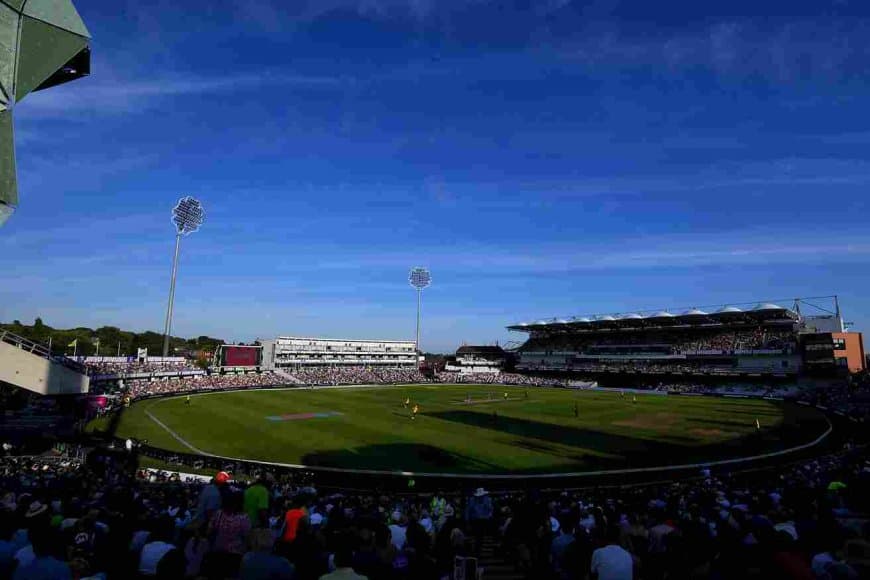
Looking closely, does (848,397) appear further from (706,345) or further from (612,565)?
(612,565)

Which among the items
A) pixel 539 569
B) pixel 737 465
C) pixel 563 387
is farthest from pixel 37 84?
pixel 563 387

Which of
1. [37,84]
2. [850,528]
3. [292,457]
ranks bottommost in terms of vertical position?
[292,457]

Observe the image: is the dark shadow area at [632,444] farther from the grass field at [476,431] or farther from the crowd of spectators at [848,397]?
the crowd of spectators at [848,397]

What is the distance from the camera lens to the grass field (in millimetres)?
26891

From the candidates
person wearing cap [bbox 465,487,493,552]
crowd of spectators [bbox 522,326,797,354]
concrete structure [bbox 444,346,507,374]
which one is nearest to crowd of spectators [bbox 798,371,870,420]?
crowd of spectators [bbox 522,326,797,354]

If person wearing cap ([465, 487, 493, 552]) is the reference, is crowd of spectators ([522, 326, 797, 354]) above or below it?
above

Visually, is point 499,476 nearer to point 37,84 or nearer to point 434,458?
point 434,458

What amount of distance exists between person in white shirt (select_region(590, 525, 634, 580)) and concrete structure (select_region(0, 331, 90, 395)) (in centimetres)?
3095

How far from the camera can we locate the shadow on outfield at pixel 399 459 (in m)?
25.0

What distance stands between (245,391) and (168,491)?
53.7 m

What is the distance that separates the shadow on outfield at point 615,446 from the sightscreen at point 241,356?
197 ft

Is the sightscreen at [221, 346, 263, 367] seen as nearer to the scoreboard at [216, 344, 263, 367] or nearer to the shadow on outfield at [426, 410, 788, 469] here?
the scoreboard at [216, 344, 263, 367]

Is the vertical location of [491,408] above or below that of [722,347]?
below

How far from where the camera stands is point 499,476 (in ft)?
75.5
